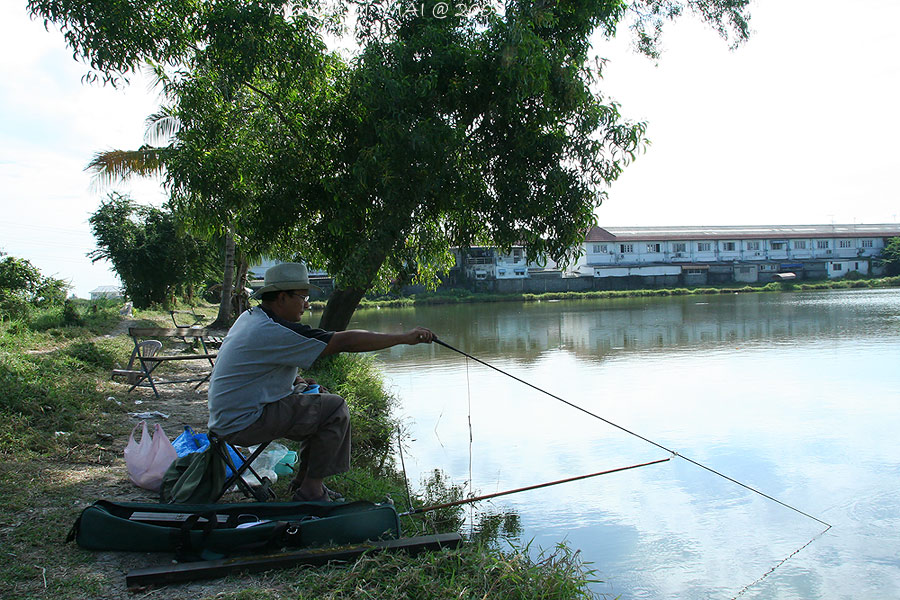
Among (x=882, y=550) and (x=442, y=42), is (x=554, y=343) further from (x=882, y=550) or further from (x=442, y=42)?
(x=882, y=550)

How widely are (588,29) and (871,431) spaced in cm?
574

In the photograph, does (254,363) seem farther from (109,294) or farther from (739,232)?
(739,232)

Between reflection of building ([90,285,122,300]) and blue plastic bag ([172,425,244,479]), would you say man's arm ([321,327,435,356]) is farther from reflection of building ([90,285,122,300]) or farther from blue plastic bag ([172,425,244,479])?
reflection of building ([90,285,122,300])

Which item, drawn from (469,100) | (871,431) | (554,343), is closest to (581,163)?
(469,100)

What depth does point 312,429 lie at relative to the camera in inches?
152

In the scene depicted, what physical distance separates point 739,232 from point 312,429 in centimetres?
6515

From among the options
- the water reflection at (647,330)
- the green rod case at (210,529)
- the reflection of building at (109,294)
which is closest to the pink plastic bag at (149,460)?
the green rod case at (210,529)

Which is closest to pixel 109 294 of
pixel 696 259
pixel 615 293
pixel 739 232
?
pixel 615 293

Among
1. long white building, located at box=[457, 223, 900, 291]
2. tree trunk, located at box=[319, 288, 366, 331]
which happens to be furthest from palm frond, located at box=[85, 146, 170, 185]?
long white building, located at box=[457, 223, 900, 291]

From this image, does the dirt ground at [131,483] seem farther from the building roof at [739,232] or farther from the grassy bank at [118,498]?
the building roof at [739,232]

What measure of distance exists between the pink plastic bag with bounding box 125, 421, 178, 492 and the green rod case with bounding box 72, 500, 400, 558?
956 mm

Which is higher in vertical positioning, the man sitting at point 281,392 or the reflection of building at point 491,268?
the reflection of building at point 491,268

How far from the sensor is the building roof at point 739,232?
189 ft

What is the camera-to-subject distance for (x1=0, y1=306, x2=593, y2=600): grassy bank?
122 inches
